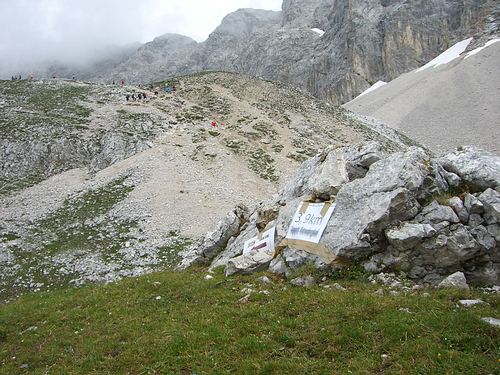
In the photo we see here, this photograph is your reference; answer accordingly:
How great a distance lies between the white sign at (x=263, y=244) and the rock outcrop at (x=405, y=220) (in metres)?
0.32

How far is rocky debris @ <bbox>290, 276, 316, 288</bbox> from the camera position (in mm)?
15644

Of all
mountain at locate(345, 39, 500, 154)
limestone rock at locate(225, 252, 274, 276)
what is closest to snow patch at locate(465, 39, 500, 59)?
mountain at locate(345, 39, 500, 154)

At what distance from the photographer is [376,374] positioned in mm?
9227

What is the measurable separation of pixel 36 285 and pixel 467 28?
6122 inches

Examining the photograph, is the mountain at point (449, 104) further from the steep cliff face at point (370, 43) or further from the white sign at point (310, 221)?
the white sign at point (310, 221)

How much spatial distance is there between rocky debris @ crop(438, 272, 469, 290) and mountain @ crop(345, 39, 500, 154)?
59150 mm

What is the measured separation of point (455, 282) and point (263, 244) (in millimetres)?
9197

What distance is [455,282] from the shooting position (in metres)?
13.8

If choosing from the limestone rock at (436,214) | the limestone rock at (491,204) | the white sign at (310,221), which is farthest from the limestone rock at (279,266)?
the limestone rock at (491,204)

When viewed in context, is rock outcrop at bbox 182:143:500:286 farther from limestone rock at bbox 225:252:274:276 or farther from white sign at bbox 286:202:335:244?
white sign at bbox 286:202:335:244

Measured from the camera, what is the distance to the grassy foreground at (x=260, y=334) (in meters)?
9.70

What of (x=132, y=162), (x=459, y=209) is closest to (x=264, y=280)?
(x=459, y=209)

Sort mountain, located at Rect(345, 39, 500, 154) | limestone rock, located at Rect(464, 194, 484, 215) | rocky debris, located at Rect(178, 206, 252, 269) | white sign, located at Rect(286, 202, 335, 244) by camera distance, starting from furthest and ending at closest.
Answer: mountain, located at Rect(345, 39, 500, 154) → rocky debris, located at Rect(178, 206, 252, 269) → white sign, located at Rect(286, 202, 335, 244) → limestone rock, located at Rect(464, 194, 484, 215)

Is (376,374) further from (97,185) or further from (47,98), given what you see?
(47,98)
